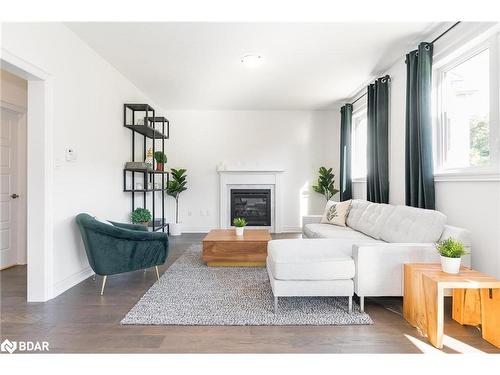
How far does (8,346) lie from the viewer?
6.33ft

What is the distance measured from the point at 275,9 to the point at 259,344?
7.25ft

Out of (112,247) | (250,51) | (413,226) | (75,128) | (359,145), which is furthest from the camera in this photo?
(359,145)

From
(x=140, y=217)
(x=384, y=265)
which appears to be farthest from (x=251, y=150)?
(x=384, y=265)

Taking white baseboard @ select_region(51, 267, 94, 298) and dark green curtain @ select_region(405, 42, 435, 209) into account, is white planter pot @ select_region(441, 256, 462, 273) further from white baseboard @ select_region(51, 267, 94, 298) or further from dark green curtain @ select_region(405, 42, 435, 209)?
white baseboard @ select_region(51, 267, 94, 298)

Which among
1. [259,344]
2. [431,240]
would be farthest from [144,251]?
[431,240]

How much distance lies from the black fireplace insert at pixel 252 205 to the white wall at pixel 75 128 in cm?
266

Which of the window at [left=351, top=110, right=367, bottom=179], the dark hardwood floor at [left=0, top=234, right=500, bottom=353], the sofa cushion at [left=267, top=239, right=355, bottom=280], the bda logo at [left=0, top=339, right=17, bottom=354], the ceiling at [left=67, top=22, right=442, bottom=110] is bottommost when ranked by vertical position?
the bda logo at [left=0, top=339, right=17, bottom=354]

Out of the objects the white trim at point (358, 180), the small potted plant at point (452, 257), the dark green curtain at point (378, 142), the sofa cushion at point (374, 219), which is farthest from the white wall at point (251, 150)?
the small potted plant at point (452, 257)

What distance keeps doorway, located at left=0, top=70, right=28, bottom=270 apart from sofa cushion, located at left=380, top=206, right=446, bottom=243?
465 centimetres

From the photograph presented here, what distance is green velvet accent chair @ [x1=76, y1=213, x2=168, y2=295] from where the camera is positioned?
2.82 meters

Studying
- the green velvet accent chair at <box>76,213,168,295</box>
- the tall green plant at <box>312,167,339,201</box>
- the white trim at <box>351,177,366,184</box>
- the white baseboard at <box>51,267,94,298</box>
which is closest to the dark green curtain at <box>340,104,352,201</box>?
the white trim at <box>351,177,366,184</box>

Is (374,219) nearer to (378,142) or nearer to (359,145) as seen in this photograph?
(378,142)

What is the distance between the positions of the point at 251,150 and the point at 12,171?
413 cm

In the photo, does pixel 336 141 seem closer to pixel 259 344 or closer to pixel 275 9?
Answer: pixel 275 9
